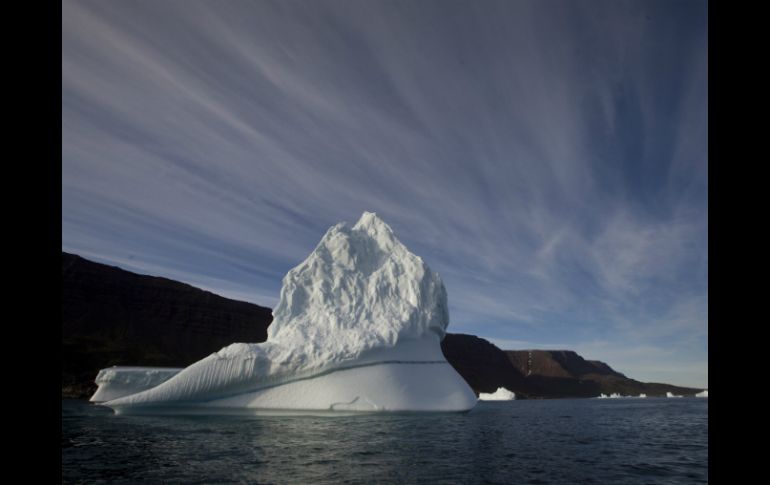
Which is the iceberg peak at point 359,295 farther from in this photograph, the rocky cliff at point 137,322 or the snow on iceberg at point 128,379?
the rocky cliff at point 137,322

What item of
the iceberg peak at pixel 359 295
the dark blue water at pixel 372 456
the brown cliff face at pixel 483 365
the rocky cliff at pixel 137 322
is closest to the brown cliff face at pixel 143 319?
the rocky cliff at pixel 137 322

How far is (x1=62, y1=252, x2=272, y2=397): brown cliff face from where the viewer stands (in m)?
62.7

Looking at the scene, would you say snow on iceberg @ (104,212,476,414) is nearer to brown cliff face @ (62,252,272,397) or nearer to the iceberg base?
the iceberg base

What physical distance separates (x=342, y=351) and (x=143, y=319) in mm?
73406

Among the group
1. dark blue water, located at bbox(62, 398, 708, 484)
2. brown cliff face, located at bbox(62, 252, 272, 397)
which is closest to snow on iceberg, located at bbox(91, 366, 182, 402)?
dark blue water, located at bbox(62, 398, 708, 484)

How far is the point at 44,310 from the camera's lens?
1520mm

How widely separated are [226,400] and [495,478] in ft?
46.5

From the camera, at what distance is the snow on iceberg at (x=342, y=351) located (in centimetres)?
1728

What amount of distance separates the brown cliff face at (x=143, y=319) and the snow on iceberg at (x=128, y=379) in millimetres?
26209

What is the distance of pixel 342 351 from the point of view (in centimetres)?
1789

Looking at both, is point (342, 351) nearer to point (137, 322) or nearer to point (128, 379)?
point (128, 379)

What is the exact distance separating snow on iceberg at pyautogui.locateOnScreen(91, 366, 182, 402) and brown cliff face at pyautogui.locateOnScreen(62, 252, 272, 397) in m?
26.2

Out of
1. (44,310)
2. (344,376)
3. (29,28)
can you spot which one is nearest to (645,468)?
(44,310)

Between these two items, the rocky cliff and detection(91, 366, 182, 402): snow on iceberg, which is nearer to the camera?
detection(91, 366, 182, 402): snow on iceberg
